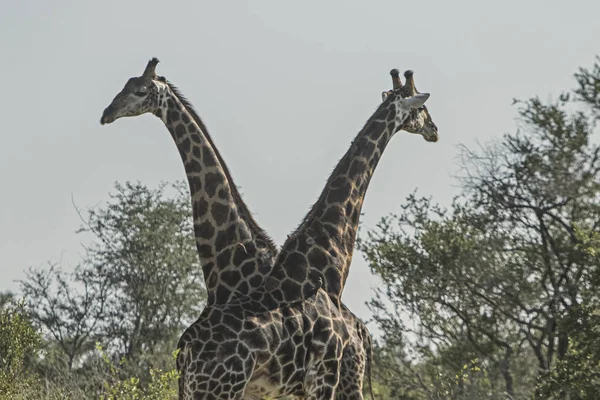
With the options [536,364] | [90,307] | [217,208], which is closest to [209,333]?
[217,208]

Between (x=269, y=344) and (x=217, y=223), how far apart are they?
1384 mm

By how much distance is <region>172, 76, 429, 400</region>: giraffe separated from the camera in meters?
8.81

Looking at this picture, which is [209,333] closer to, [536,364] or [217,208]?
[217,208]

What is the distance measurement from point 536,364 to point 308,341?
36.8 feet

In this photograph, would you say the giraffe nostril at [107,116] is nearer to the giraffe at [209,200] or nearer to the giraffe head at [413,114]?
the giraffe at [209,200]

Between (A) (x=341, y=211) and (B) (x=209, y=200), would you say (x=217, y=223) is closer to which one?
(B) (x=209, y=200)

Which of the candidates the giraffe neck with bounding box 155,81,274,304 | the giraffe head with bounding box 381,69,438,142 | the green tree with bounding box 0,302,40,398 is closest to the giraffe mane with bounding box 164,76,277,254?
the giraffe neck with bounding box 155,81,274,304

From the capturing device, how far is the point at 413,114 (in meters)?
11.4

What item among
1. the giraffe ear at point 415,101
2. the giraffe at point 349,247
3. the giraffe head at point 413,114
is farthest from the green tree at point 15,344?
the giraffe ear at point 415,101

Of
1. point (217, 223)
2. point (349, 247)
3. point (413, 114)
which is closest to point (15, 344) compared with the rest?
point (217, 223)

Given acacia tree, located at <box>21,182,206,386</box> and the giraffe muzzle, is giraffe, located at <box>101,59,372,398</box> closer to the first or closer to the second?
the giraffe muzzle

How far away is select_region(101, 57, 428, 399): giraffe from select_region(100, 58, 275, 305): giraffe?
0.18 meters

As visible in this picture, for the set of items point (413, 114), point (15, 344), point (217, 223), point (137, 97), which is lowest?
point (15, 344)

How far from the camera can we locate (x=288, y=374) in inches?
364
